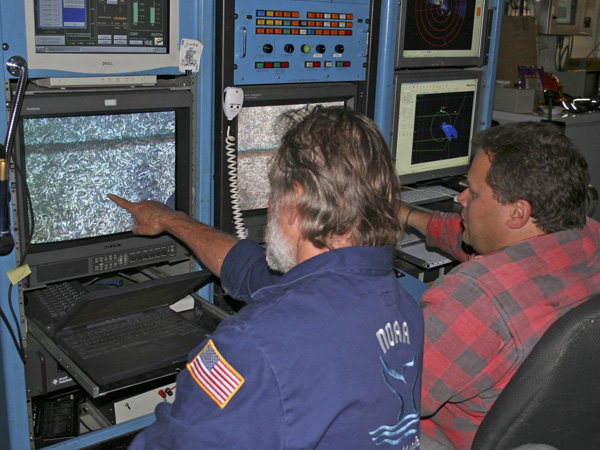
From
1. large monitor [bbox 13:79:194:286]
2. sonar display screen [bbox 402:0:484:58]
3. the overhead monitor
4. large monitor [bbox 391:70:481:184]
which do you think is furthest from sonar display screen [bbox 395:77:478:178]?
the overhead monitor

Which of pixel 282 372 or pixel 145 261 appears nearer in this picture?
pixel 282 372

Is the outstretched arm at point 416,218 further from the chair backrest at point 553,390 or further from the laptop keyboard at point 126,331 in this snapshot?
the chair backrest at point 553,390

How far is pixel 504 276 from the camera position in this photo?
1484 mm

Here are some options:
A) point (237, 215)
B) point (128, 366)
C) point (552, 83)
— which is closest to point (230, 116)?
point (237, 215)

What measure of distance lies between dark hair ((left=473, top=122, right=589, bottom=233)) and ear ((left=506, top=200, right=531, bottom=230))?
0.04 ft

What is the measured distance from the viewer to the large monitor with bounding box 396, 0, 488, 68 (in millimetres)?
2420

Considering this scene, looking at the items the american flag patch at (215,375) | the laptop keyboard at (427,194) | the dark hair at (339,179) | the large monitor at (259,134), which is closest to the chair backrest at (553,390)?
the dark hair at (339,179)

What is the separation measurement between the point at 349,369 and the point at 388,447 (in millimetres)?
199

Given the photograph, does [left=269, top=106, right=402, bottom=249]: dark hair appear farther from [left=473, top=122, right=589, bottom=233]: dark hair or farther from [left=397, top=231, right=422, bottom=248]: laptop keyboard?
[left=397, top=231, right=422, bottom=248]: laptop keyboard

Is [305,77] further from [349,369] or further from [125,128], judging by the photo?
[349,369]

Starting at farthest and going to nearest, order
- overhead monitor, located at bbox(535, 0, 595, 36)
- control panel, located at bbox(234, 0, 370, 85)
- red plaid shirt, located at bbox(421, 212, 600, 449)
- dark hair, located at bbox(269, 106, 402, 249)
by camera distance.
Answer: overhead monitor, located at bbox(535, 0, 595, 36) → control panel, located at bbox(234, 0, 370, 85) → red plaid shirt, located at bbox(421, 212, 600, 449) → dark hair, located at bbox(269, 106, 402, 249)

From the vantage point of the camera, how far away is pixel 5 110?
1504 millimetres

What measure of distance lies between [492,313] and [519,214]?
13.3 inches

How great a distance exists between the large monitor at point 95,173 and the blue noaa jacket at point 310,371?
745 millimetres
